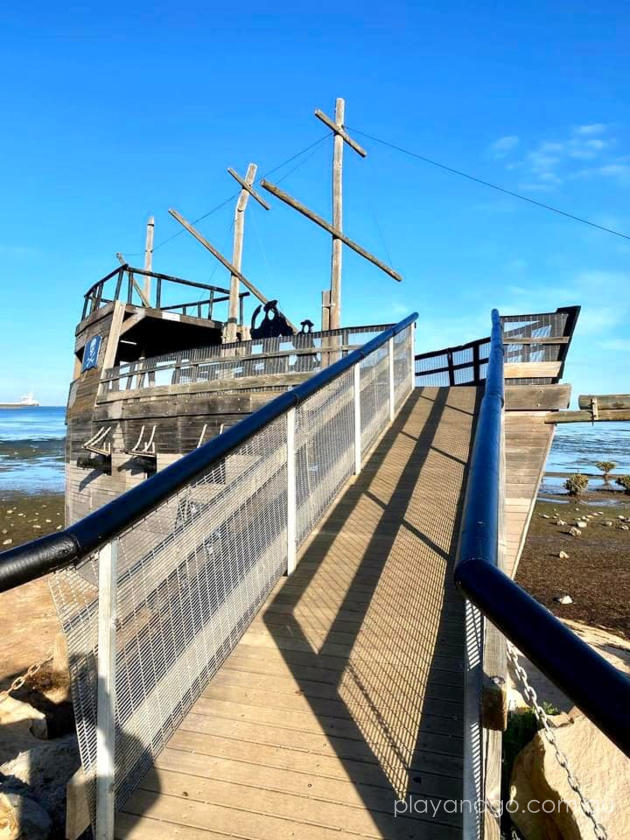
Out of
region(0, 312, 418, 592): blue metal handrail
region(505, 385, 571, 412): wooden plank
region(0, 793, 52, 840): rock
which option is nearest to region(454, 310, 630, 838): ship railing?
region(0, 312, 418, 592): blue metal handrail

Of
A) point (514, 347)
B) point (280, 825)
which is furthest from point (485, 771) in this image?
point (514, 347)

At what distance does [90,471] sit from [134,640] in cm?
1253

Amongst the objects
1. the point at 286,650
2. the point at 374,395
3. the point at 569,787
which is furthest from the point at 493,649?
the point at 374,395

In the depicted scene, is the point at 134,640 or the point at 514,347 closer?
the point at 134,640

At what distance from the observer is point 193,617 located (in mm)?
2725

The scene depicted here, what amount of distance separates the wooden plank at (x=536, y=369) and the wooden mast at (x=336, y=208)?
6151 millimetres

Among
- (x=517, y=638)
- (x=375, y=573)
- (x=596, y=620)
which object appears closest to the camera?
(x=517, y=638)

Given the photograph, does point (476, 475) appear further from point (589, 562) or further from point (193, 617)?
point (589, 562)

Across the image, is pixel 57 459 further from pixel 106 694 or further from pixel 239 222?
pixel 106 694

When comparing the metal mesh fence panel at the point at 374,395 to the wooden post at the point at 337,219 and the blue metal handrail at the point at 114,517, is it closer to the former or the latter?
the blue metal handrail at the point at 114,517

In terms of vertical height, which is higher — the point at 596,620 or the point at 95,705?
the point at 95,705

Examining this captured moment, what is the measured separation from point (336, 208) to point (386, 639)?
495 inches

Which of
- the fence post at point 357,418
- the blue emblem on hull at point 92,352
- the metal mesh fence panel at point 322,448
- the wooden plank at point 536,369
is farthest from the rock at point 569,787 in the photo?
the blue emblem on hull at point 92,352

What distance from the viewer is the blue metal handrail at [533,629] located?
0.84 m
